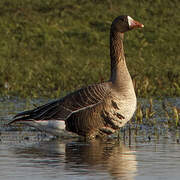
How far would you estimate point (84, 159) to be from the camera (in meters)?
8.16

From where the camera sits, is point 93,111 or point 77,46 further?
point 77,46

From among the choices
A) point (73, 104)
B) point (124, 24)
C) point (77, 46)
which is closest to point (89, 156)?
point (73, 104)

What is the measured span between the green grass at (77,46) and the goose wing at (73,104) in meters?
4.74

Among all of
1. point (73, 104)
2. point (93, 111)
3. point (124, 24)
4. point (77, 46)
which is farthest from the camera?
point (77, 46)

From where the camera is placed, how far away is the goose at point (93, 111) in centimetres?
1030

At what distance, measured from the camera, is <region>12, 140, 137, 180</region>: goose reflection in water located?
7.17 meters

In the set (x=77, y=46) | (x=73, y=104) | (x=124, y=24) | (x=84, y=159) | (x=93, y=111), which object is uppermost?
(x=77, y=46)

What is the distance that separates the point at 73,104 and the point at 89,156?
2.23m

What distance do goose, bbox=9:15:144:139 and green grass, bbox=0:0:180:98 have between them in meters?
4.79

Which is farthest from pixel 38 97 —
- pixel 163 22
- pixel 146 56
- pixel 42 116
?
pixel 163 22

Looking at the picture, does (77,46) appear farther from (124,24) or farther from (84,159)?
(84,159)

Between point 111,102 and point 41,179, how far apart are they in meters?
3.71

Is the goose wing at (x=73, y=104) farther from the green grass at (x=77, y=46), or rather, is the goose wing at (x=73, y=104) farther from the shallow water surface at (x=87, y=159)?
the green grass at (x=77, y=46)

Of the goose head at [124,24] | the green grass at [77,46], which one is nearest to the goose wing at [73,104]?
the goose head at [124,24]
